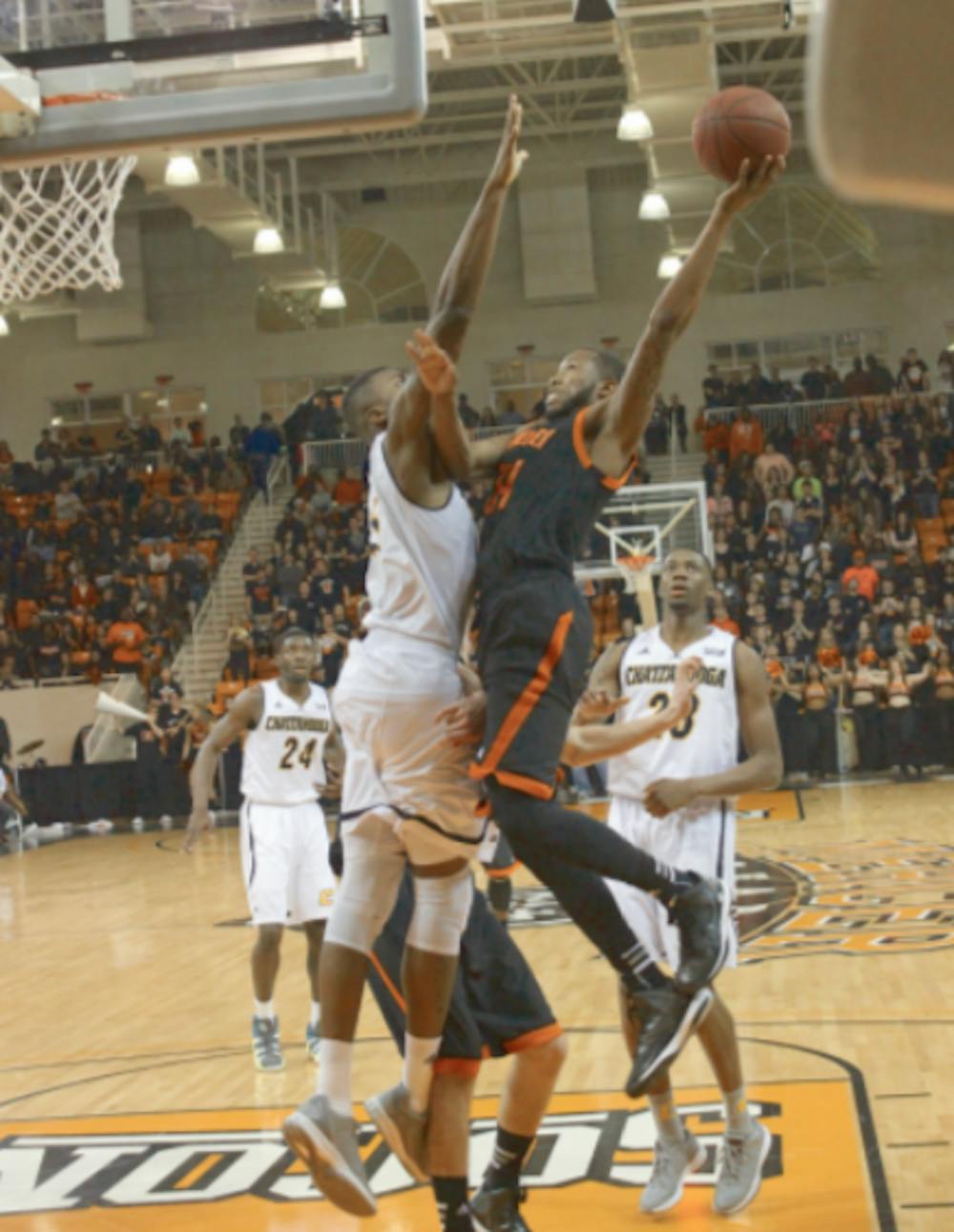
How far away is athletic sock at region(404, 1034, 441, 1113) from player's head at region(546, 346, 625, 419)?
162cm

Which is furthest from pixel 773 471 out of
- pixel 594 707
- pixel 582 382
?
pixel 582 382

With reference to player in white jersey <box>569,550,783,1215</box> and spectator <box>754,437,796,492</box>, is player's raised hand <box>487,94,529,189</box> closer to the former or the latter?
player in white jersey <box>569,550,783,1215</box>

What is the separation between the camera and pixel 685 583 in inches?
219

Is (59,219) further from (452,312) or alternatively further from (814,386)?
(814,386)

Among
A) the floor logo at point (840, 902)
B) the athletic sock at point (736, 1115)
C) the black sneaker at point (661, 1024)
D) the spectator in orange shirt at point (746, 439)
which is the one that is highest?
the spectator in orange shirt at point (746, 439)

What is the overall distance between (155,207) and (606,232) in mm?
8128

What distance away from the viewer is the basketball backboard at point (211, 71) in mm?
4863

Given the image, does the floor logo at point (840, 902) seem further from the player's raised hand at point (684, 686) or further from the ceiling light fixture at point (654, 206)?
the ceiling light fixture at point (654, 206)

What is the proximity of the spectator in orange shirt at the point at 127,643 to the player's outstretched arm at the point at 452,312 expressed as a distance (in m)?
19.9

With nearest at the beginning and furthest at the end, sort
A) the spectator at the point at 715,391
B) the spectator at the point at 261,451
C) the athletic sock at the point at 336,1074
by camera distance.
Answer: the athletic sock at the point at 336,1074 → the spectator at the point at 715,391 → the spectator at the point at 261,451

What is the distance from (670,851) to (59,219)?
5.02m

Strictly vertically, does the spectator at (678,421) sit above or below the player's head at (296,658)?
above

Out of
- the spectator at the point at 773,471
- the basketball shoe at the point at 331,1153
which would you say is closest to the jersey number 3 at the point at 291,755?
the basketball shoe at the point at 331,1153

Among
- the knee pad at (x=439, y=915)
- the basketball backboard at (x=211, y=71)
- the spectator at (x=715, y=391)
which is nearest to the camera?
the knee pad at (x=439, y=915)
